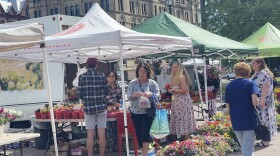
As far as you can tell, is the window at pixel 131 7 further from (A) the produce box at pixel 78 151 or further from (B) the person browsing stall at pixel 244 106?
(B) the person browsing stall at pixel 244 106

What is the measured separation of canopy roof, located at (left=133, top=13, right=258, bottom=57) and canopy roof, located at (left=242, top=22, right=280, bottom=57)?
3.40 metres

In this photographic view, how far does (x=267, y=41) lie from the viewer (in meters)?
17.4

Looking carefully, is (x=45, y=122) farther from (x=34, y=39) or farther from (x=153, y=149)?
(x=34, y=39)

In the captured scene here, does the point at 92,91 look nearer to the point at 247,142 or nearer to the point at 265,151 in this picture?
the point at 247,142

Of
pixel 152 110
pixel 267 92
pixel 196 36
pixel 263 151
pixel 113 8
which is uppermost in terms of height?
pixel 113 8

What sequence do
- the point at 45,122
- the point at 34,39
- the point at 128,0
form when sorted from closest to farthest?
the point at 34,39, the point at 45,122, the point at 128,0

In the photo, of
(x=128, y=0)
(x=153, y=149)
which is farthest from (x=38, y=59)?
(x=128, y=0)

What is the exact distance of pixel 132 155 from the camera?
938cm

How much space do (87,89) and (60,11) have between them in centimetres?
6803

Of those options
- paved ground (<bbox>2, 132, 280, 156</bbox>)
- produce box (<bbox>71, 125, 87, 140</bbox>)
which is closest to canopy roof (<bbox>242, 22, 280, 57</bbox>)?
paved ground (<bbox>2, 132, 280, 156</bbox>)

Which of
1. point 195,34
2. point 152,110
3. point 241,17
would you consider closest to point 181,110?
point 152,110

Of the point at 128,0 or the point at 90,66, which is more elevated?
the point at 128,0

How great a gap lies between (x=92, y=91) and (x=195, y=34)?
167 inches

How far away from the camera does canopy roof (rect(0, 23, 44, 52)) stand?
674cm
